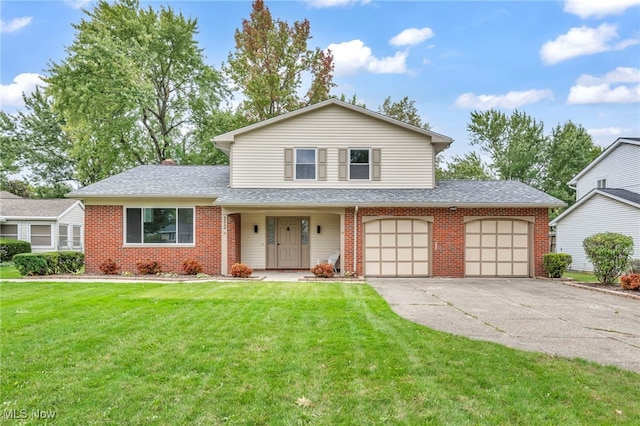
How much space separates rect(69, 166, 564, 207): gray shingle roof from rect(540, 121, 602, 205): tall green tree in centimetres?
2015

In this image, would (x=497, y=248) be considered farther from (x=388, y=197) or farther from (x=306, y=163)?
(x=306, y=163)

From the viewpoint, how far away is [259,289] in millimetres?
10633

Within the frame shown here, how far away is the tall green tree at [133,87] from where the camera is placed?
2253 centimetres

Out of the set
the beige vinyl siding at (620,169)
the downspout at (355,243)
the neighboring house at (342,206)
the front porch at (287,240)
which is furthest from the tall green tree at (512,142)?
the downspout at (355,243)

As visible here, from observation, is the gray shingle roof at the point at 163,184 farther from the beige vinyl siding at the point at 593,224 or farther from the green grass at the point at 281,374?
the beige vinyl siding at the point at 593,224

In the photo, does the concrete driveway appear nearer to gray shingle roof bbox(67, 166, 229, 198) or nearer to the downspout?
the downspout

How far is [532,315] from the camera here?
26.0ft


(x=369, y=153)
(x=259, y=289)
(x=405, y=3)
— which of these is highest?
(x=405, y=3)

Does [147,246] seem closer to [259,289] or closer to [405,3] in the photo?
[259,289]

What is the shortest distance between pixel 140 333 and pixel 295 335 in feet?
7.64

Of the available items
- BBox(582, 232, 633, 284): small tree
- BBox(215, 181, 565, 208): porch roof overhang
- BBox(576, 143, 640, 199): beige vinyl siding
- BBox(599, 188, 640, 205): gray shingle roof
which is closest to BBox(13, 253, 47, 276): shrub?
BBox(215, 181, 565, 208): porch roof overhang

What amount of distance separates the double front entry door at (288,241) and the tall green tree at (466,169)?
77.8 ft

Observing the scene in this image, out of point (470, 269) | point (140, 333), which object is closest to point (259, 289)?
point (140, 333)

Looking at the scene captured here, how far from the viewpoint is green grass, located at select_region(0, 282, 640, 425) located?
3.58 metres
